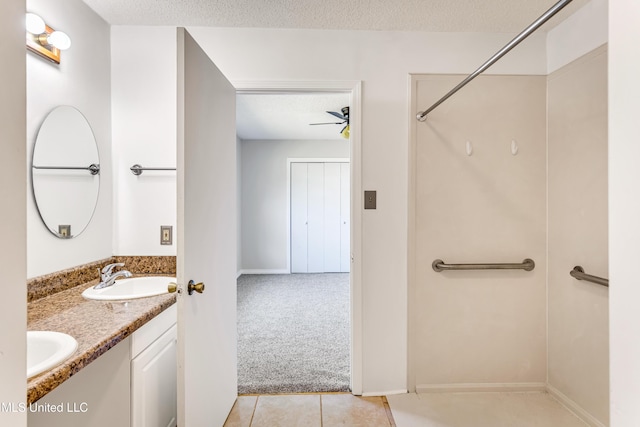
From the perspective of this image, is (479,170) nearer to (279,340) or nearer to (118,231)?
(279,340)

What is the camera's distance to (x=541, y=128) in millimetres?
1926

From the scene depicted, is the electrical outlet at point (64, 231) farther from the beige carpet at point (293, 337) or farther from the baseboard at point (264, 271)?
the baseboard at point (264, 271)

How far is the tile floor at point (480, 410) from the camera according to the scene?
1.69 metres

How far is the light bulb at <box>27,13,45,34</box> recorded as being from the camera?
132cm

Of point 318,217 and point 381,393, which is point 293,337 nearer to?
point 381,393

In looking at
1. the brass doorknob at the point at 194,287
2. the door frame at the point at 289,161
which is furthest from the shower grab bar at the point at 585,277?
the door frame at the point at 289,161

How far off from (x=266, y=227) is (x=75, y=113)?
12.5 feet

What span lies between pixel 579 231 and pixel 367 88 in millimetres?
1491

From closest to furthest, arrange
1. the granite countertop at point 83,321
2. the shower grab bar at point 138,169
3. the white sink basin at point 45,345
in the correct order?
the granite countertop at point 83,321 < the white sink basin at point 45,345 < the shower grab bar at point 138,169

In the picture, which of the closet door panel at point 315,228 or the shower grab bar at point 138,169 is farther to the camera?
the closet door panel at point 315,228

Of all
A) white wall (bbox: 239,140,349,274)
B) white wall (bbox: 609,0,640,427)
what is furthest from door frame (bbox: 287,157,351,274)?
white wall (bbox: 609,0,640,427)

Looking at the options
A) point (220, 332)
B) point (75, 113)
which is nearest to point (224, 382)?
point (220, 332)

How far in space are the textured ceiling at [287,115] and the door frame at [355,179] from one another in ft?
2.22

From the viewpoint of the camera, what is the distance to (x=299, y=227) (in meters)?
5.35
